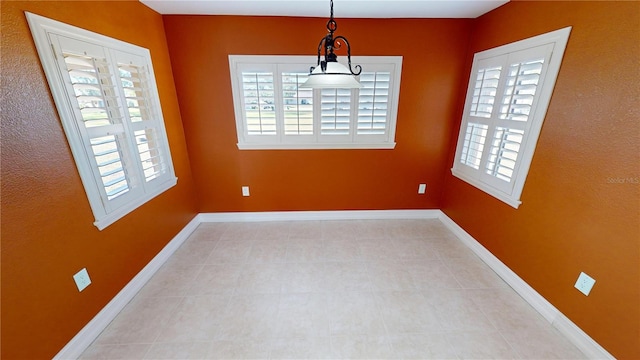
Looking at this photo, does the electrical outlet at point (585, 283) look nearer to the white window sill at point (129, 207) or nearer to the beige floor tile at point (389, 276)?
the beige floor tile at point (389, 276)

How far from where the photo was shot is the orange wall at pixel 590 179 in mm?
1337

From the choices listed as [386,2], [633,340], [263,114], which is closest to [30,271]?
[263,114]

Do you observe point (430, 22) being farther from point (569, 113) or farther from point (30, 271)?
point (30, 271)

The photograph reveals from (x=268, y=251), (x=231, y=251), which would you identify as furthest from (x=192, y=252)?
(x=268, y=251)

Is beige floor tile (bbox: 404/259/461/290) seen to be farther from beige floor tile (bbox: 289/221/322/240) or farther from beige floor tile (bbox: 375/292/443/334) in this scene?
beige floor tile (bbox: 289/221/322/240)

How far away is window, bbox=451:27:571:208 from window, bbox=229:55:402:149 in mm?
805

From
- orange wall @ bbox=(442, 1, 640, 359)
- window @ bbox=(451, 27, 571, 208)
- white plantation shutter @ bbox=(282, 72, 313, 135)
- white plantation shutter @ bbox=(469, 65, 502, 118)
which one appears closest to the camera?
orange wall @ bbox=(442, 1, 640, 359)

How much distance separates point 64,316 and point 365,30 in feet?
11.0

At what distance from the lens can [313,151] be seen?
9.63 ft

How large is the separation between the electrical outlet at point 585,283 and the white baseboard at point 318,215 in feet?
5.50

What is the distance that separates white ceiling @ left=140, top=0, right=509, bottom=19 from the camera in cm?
213

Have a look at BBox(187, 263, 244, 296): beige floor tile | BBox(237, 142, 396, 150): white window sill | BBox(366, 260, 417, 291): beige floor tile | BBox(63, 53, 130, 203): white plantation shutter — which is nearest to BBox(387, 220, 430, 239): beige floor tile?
BBox(366, 260, 417, 291): beige floor tile

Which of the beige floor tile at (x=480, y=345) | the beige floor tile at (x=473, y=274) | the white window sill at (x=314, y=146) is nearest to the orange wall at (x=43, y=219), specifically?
the white window sill at (x=314, y=146)

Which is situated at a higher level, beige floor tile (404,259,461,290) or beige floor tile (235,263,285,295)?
beige floor tile (404,259,461,290)
